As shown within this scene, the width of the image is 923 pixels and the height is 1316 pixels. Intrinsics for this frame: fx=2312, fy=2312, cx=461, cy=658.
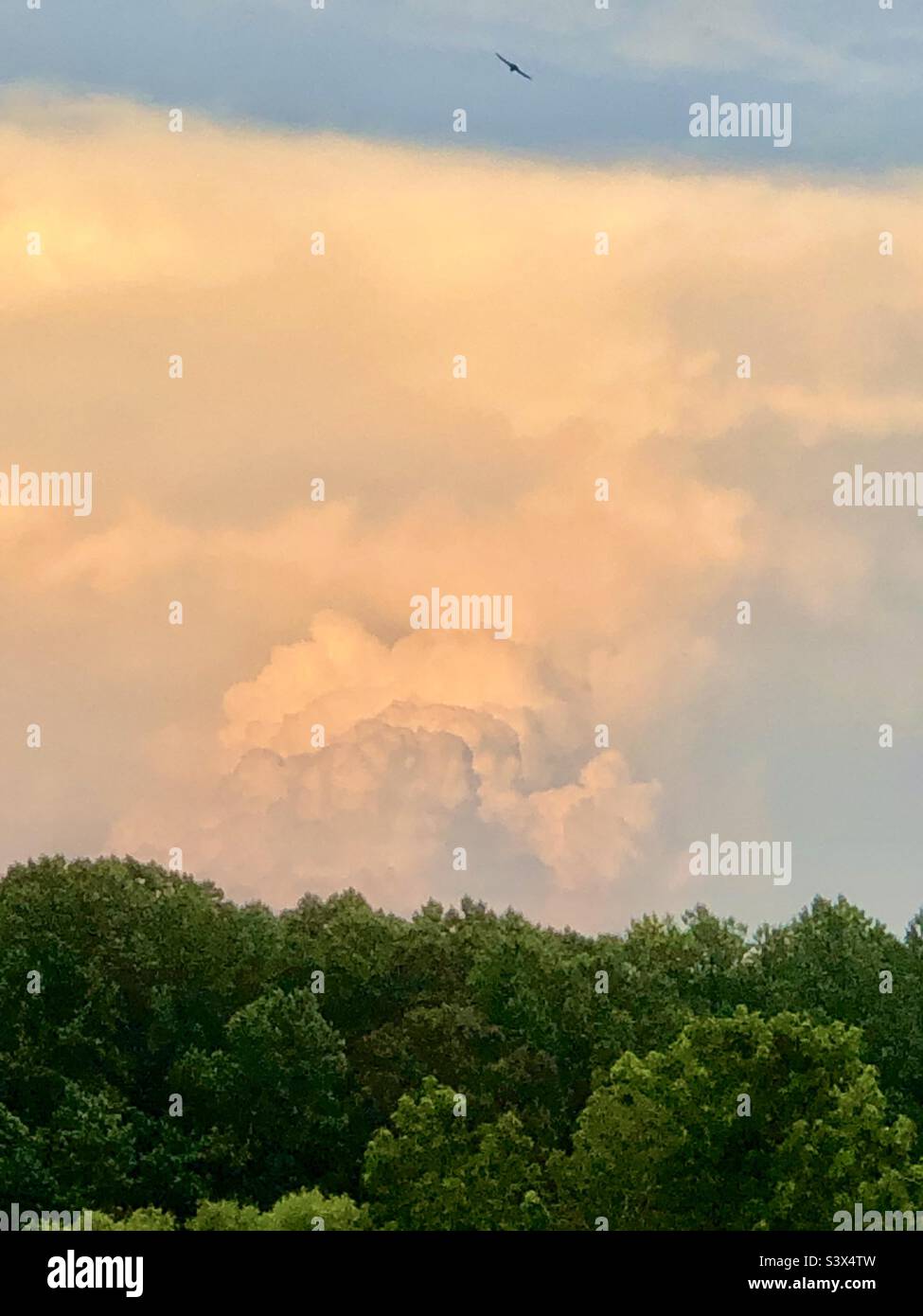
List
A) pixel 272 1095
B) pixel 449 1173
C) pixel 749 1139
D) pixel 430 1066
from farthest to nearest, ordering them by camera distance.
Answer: pixel 430 1066 → pixel 272 1095 → pixel 449 1173 → pixel 749 1139

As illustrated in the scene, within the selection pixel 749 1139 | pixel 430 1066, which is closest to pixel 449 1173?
pixel 430 1066

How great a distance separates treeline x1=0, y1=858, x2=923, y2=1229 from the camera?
279 ft

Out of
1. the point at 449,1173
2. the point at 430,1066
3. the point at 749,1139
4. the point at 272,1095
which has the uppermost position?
the point at 430,1066

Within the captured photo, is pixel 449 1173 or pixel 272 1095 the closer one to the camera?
pixel 449 1173

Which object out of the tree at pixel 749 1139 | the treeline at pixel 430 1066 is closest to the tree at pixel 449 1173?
the treeline at pixel 430 1066

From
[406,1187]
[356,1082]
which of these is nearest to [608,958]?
[356,1082]

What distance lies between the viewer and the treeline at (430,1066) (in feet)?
279

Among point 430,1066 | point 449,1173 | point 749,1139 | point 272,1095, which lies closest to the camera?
point 749,1139

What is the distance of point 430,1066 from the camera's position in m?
101

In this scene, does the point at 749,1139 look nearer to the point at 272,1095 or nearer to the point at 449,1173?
the point at 449,1173

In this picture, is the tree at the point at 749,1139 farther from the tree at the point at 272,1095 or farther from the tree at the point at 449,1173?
the tree at the point at 272,1095

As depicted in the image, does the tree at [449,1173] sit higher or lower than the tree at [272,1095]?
lower
